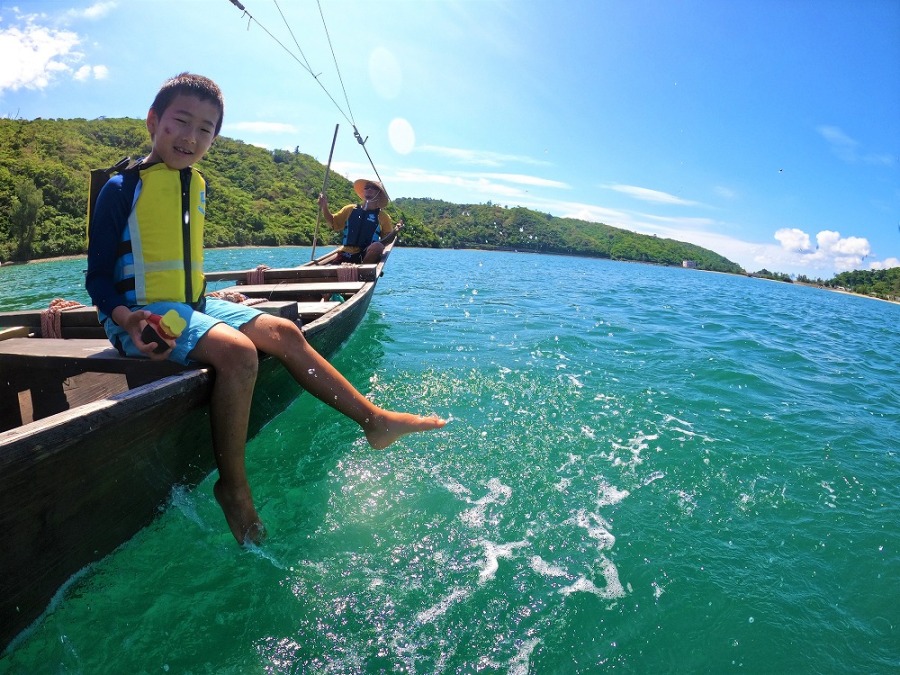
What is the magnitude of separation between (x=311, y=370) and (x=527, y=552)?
5.86ft

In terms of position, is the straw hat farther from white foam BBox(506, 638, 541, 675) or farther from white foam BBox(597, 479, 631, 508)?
white foam BBox(506, 638, 541, 675)

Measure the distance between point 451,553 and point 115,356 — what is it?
2.23m

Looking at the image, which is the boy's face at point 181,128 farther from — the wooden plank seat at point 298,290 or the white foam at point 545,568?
the wooden plank seat at point 298,290

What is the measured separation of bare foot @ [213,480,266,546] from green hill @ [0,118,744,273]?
38.7 meters

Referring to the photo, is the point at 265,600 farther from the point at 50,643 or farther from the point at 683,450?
the point at 683,450

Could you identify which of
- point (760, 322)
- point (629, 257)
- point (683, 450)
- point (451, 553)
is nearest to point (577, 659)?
point (451, 553)

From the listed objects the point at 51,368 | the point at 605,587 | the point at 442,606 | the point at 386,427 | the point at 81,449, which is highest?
the point at 81,449

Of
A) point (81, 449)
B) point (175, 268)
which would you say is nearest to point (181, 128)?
point (175, 268)

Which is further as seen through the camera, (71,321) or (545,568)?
(71,321)

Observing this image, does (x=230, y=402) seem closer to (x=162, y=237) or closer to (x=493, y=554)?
(x=162, y=237)

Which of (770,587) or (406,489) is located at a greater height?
(770,587)

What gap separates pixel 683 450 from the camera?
416cm

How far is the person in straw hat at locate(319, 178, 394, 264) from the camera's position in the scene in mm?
10055

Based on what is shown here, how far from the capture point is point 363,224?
10219 mm
